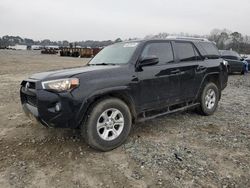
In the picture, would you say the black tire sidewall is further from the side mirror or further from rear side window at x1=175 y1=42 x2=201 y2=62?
the side mirror

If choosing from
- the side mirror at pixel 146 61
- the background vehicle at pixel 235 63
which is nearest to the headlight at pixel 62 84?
the side mirror at pixel 146 61

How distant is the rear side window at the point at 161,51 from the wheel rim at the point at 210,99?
1.57 meters

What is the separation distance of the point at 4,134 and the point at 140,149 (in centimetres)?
262

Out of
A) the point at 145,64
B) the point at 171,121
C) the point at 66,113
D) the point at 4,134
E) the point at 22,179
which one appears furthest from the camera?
the point at 171,121

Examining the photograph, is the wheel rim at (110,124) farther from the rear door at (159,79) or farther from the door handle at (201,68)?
the door handle at (201,68)

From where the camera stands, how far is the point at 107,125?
4.71 meters

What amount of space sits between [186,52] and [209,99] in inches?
54.4

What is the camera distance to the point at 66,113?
4277 mm

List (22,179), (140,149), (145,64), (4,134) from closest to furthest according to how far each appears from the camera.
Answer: (22,179) → (140,149) → (145,64) → (4,134)

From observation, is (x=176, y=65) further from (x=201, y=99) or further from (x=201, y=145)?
(x=201, y=145)

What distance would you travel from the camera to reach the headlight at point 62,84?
432cm

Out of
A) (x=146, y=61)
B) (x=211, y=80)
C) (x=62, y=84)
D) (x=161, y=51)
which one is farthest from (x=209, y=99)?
(x=62, y=84)

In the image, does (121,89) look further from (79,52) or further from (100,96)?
(79,52)

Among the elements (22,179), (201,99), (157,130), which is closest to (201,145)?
(157,130)
